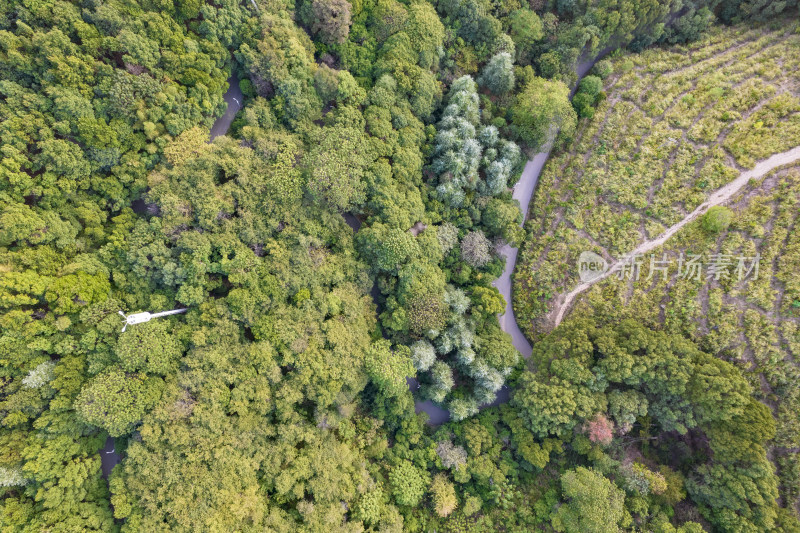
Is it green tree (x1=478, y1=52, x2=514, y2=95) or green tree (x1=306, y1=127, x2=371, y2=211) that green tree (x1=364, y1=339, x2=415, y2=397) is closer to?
green tree (x1=306, y1=127, x2=371, y2=211)

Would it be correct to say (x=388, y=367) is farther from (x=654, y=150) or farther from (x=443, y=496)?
(x=654, y=150)

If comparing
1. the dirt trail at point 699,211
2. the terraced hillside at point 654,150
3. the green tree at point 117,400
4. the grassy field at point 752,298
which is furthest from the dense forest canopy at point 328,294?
the dirt trail at point 699,211

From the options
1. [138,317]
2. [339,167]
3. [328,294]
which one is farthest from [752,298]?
[138,317]

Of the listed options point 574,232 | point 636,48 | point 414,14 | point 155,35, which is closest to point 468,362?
point 574,232

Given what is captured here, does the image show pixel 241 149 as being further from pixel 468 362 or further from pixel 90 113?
pixel 468 362

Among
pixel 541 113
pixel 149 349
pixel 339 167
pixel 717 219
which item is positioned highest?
pixel 717 219

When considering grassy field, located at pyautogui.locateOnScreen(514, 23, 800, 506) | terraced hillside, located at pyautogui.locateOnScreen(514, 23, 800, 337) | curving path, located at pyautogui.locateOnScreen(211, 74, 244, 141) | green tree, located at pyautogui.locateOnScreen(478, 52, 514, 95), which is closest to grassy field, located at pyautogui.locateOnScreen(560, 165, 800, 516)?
grassy field, located at pyautogui.locateOnScreen(514, 23, 800, 506)
